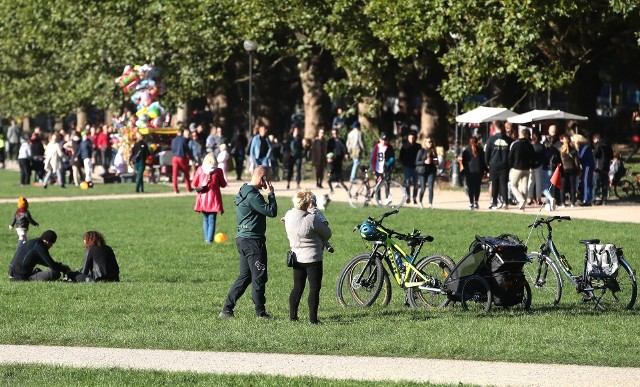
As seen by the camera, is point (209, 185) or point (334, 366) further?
point (209, 185)

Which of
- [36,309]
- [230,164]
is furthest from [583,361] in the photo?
[230,164]

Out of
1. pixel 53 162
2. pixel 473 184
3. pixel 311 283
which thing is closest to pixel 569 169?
pixel 473 184

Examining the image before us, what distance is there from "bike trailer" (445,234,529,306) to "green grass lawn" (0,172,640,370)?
0.24 metres

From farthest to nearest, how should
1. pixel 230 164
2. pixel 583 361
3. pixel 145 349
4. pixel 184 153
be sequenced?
pixel 230 164 < pixel 184 153 < pixel 145 349 < pixel 583 361

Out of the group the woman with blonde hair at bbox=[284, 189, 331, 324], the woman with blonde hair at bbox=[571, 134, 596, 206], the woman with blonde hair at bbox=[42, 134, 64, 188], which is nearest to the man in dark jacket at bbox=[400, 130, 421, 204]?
the woman with blonde hair at bbox=[571, 134, 596, 206]

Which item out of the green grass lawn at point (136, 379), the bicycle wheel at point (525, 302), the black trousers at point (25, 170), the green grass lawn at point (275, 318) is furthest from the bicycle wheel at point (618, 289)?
the black trousers at point (25, 170)

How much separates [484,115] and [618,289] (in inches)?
856

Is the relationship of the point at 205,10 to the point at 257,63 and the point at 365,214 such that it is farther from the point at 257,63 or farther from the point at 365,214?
the point at 365,214

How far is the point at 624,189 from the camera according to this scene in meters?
35.4

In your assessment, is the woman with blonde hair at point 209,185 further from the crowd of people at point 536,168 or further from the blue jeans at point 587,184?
the blue jeans at point 587,184

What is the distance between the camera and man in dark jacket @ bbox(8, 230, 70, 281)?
63.8 feet

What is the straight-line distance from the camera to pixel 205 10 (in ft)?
151

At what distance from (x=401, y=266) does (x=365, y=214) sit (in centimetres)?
1476

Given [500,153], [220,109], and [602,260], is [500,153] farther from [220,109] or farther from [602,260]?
[220,109]
